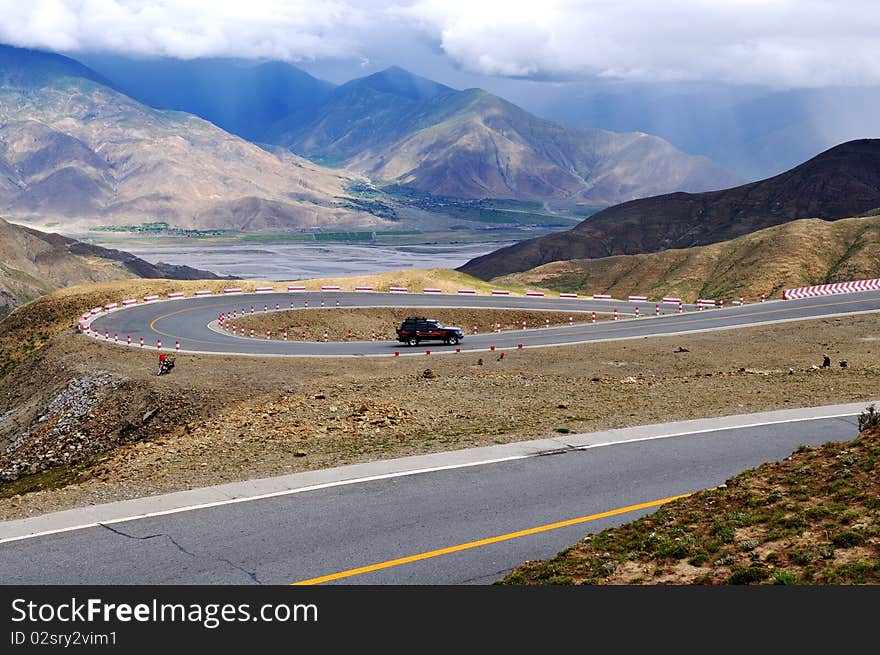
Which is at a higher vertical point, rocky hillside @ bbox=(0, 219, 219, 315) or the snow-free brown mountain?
the snow-free brown mountain

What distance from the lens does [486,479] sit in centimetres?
1852

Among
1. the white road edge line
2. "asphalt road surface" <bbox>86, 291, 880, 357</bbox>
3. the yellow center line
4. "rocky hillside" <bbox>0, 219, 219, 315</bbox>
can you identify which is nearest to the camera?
the yellow center line

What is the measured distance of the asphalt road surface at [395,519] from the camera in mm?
13836

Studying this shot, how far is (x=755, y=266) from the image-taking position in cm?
10012

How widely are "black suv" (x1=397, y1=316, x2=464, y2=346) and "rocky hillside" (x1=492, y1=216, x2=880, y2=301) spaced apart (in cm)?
4673

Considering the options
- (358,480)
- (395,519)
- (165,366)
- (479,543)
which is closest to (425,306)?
(165,366)

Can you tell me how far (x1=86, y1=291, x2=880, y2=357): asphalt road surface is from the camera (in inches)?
2077

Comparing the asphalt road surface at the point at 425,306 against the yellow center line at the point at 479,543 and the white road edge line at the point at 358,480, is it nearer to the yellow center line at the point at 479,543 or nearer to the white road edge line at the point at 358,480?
the white road edge line at the point at 358,480

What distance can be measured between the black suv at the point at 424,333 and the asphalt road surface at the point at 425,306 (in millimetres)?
549

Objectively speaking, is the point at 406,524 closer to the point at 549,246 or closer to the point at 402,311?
the point at 402,311

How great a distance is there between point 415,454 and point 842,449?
29.6 ft

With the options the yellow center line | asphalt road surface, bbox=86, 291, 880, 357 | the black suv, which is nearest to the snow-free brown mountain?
asphalt road surface, bbox=86, 291, 880, 357

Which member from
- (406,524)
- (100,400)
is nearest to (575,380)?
(406,524)

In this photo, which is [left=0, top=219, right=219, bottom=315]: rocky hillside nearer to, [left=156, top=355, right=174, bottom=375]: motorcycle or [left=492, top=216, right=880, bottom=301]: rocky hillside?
[left=492, top=216, right=880, bottom=301]: rocky hillside
